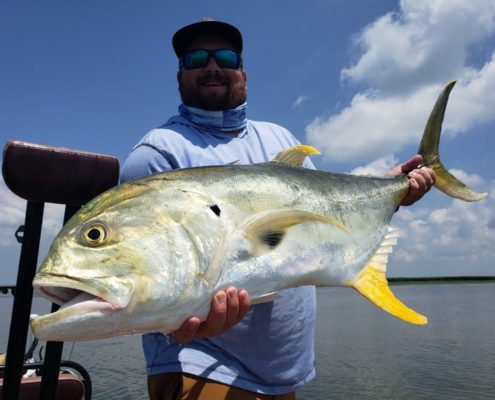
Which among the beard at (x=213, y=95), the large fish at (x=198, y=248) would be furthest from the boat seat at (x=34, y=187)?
the beard at (x=213, y=95)

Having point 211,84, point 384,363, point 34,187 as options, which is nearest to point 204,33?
point 211,84

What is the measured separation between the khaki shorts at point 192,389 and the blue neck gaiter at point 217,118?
198cm

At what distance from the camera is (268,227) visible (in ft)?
8.42

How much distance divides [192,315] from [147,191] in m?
0.70

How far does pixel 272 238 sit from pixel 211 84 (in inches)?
79.4

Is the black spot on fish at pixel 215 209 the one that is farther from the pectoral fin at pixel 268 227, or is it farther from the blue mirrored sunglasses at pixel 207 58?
the blue mirrored sunglasses at pixel 207 58

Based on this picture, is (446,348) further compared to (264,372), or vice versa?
(446,348)

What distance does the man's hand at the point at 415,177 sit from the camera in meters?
4.17

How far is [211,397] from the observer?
3.04 m

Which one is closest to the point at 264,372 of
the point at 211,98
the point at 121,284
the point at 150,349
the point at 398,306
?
the point at 150,349

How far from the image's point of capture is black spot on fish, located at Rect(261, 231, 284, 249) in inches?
99.4

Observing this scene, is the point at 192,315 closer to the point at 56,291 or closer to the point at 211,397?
the point at 56,291

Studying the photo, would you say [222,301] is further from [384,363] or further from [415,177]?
[384,363]

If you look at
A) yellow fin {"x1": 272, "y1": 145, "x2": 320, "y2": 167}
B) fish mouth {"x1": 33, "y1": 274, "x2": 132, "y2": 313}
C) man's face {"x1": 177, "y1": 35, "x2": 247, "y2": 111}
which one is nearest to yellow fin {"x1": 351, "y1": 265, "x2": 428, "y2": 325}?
yellow fin {"x1": 272, "y1": 145, "x2": 320, "y2": 167}
